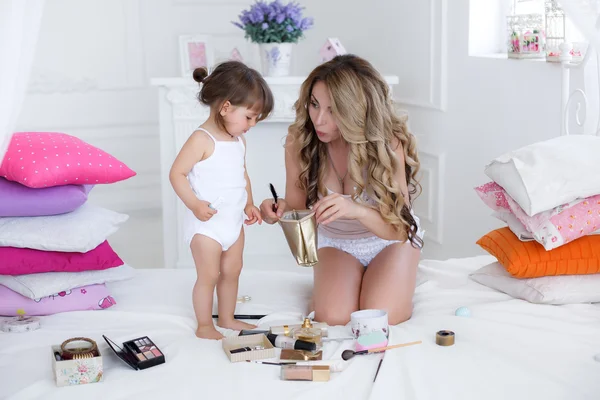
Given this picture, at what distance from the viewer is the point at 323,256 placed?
2.67 meters

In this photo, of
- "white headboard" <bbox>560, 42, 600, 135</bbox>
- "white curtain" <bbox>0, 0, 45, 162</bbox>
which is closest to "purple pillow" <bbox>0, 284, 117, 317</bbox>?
"white curtain" <bbox>0, 0, 45, 162</bbox>

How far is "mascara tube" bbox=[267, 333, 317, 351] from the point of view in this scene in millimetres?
2041

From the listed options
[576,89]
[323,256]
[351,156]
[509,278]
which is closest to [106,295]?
[323,256]

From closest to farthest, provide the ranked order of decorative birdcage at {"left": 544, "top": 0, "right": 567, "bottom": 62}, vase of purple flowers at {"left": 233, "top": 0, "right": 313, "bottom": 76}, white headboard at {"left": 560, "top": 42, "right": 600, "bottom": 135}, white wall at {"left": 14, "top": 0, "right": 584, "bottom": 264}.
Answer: white headboard at {"left": 560, "top": 42, "right": 600, "bottom": 135} → decorative birdcage at {"left": 544, "top": 0, "right": 567, "bottom": 62} → white wall at {"left": 14, "top": 0, "right": 584, "bottom": 264} → vase of purple flowers at {"left": 233, "top": 0, "right": 313, "bottom": 76}

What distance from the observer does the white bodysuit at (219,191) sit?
2330mm

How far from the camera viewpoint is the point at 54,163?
245cm

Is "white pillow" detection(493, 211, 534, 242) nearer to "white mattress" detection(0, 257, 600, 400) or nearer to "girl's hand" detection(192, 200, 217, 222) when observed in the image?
"white mattress" detection(0, 257, 600, 400)

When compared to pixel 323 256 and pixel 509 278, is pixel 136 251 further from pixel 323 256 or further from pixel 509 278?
pixel 509 278

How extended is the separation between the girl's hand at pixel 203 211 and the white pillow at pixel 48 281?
48 centimetres

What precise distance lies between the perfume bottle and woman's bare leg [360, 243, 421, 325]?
0.34m

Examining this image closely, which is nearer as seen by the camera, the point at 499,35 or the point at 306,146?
the point at 306,146

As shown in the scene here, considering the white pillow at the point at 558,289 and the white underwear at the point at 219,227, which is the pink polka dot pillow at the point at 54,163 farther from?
the white pillow at the point at 558,289

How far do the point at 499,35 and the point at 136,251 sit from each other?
2.53m

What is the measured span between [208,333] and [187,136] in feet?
6.13
